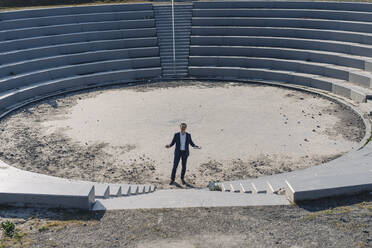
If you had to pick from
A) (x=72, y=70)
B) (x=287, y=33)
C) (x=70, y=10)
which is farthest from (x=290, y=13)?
(x=70, y=10)

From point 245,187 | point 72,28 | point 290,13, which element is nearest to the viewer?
point 245,187

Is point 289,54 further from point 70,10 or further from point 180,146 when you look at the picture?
point 180,146

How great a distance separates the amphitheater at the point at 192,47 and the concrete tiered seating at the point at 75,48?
45 millimetres

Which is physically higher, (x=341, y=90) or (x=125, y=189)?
(x=341, y=90)

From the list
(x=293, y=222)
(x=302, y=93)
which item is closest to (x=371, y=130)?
(x=302, y=93)

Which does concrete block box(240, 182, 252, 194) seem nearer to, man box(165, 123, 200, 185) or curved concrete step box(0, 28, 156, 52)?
man box(165, 123, 200, 185)

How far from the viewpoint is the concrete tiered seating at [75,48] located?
61.4 ft

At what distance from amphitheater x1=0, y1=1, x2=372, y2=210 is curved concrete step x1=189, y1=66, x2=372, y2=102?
43 mm

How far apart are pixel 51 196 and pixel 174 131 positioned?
674 centimetres

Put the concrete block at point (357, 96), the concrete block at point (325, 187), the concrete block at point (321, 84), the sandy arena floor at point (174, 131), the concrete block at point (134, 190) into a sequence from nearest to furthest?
1. the concrete block at point (325, 187)
2. the concrete block at point (134, 190)
3. the sandy arena floor at point (174, 131)
4. the concrete block at point (357, 96)
5. the concrete block at point (321, 84)

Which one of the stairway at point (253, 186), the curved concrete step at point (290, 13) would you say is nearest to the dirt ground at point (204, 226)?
the stairway at point (253, 186)

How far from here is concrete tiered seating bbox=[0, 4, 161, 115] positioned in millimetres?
18719

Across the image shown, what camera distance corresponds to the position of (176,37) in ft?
72.6

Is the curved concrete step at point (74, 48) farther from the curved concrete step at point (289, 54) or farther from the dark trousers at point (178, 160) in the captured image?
the dark trousers at point (178, 160)
